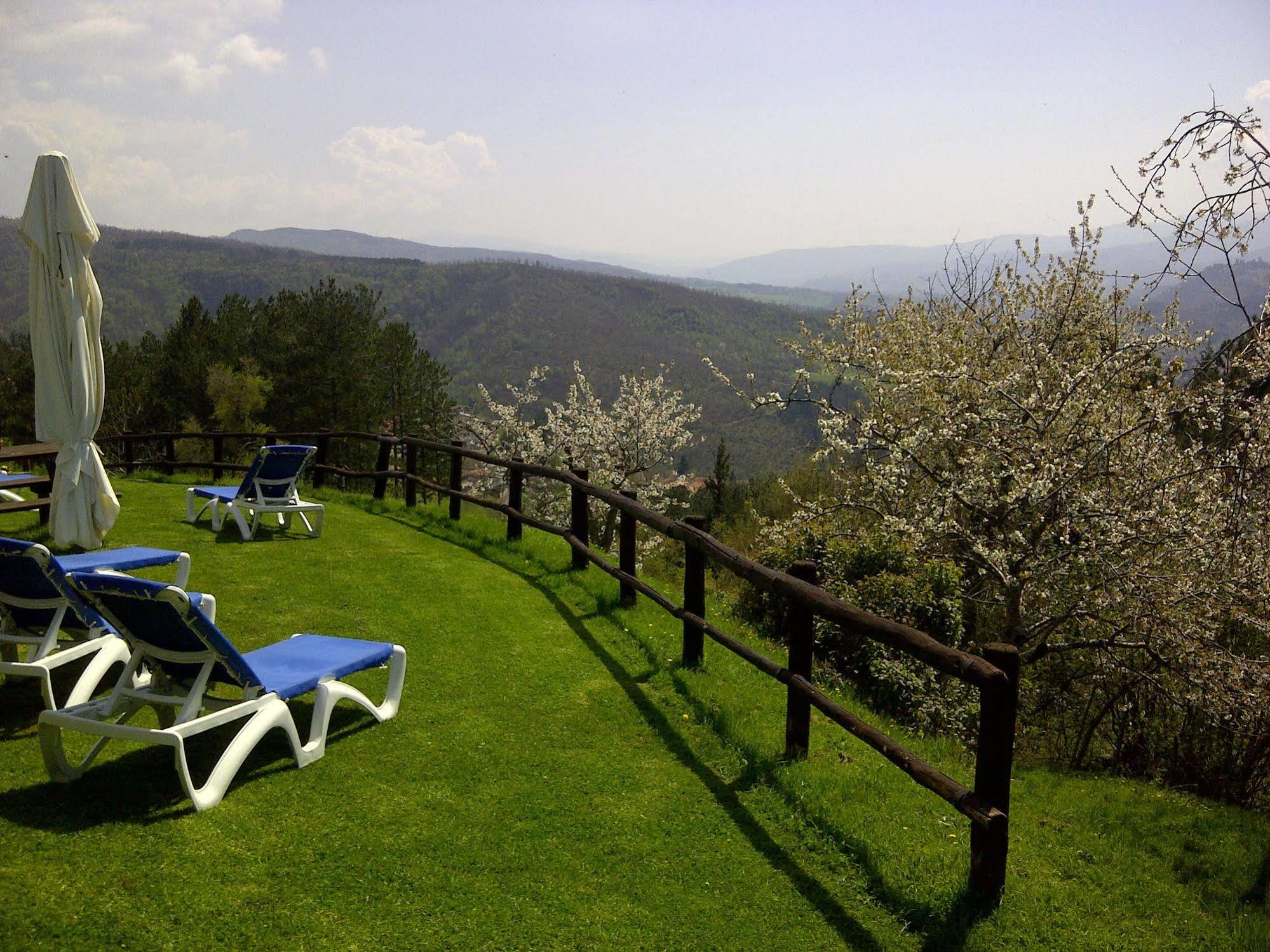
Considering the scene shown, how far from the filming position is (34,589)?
13.9 ft

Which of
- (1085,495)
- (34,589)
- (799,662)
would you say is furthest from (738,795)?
(1085,495)

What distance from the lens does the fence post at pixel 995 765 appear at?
3.03m

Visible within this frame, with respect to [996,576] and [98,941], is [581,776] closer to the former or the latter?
[98,941]

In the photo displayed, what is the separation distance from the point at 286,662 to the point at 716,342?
126m

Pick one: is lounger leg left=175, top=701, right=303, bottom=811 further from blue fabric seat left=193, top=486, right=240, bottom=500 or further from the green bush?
blue fabric seat left=193, top=486, right=240, bottom=500

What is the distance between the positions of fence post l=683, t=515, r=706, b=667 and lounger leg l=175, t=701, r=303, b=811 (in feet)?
8.27

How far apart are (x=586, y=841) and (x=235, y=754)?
1.50 metres

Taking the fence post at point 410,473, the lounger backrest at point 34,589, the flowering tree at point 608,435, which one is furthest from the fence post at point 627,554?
the flowering tree at point 608,435

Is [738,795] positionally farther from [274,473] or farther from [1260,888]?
[274,473]

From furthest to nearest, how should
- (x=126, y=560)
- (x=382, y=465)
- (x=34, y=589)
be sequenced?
(x=382, y=465), (x=126, y=560), (x=34, y=589)

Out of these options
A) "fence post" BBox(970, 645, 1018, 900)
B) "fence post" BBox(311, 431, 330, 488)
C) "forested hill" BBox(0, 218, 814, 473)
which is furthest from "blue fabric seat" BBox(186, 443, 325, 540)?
"forested hill" BBox(0, 218, 814, 473)

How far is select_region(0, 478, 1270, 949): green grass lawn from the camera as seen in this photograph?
9.67 ft

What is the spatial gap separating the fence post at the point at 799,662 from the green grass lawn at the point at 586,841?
13 centimetres

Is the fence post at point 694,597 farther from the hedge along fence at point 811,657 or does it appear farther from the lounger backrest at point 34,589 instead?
the lounger backrest at point 34,589
